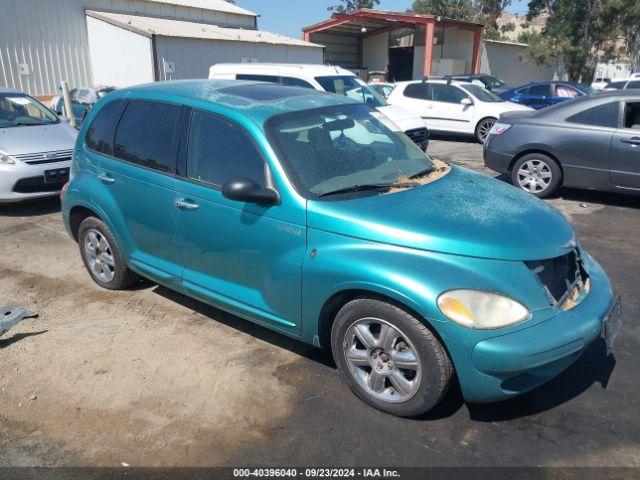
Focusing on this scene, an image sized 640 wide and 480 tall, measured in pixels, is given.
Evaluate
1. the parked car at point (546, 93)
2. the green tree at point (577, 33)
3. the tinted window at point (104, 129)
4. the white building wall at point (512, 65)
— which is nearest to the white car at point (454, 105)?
the parked car at point (546, 93)

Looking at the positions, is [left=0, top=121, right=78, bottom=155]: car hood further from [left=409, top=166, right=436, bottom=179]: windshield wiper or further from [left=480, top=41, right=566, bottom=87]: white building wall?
[left=480, top=41, right=566, bottom=87]: white building wall

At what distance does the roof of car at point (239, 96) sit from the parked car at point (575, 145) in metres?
4.24

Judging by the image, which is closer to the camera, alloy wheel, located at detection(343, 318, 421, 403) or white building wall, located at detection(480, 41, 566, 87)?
alloy wheel, located at detection(343, 318, 421, 403)

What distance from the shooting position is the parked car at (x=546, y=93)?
658 inches

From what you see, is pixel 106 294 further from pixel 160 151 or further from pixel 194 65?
pixel 194 65

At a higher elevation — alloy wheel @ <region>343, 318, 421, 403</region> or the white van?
the white van

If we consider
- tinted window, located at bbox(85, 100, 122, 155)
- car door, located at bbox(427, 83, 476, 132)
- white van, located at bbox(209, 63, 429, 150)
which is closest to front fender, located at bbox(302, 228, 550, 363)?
tinted window, located at bbox(85, 100, 122, 155)

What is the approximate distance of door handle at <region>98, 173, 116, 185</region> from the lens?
441cm

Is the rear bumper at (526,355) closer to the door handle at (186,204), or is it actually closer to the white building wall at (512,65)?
the door handle at (186,204)

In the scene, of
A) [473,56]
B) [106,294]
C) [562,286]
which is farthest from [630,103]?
[473,56]

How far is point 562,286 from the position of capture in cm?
311

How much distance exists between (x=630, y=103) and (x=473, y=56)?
80.8ft

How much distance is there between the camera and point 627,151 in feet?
22.6

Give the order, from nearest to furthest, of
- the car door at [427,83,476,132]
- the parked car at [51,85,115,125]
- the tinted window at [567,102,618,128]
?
1. the tinted window at [567,102,618,128]
2. the car door at [427,83,476,132]
3. the parked car at [51,85,115,125]
